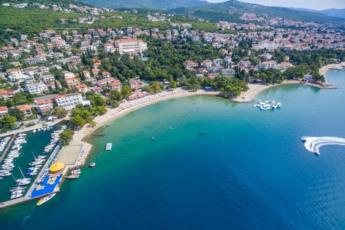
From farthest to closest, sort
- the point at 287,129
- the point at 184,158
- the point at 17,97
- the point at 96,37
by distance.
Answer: the point at 96,37
the point at 17,97
the point at 287,129
the point at 184,158

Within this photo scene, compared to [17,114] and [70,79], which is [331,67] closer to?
[70,79]

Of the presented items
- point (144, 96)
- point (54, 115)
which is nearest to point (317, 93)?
point (144, 96)

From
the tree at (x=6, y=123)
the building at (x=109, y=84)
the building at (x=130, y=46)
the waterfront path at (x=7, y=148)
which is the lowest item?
the waterfront path at (x=7, y=148)

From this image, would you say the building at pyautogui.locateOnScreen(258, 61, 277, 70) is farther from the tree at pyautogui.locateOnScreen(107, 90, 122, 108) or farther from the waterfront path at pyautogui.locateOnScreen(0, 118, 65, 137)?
the waterfront path at pyautogui.locateOnScreen(0, 118, 65, 137)

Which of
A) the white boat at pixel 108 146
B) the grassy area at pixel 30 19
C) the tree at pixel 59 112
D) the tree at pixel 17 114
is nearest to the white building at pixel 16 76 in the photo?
the tree at pixel 17 114

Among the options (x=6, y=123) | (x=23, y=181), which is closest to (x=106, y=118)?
(x=6, y=123)

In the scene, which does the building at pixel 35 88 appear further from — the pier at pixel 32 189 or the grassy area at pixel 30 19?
the grassy area at pixel 30 19

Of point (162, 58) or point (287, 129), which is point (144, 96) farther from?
point (287, 129)

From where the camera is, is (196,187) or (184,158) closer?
(196,187)
